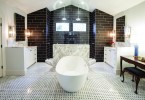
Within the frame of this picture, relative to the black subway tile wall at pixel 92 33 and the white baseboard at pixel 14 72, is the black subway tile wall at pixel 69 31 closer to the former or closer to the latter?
the black subway tile wall at pixel 92 33

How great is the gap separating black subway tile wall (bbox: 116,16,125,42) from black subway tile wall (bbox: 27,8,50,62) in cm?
334

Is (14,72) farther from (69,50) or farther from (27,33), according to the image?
(27,33)

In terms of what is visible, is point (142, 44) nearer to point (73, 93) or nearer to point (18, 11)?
point (73, 93)

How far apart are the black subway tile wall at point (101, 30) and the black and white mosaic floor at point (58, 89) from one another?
8.87 feet

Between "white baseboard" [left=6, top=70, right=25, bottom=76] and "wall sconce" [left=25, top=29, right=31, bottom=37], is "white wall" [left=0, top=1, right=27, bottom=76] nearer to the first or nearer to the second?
"white baseboard" [left=6, top=70, right=25, bottom=76]

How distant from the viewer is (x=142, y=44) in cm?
433

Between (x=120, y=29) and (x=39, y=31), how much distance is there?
3764mm

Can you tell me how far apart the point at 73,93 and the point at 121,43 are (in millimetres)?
3780

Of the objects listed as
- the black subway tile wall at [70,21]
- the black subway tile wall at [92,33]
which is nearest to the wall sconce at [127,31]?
the black subway tile wall at [92,33]

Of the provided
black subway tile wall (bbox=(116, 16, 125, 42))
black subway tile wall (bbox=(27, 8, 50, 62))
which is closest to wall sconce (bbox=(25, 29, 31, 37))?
black subway tile wall (bbox=(27, 8, 50, 62))

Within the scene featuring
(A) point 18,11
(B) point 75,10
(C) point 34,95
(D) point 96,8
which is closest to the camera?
(C) point 34,95

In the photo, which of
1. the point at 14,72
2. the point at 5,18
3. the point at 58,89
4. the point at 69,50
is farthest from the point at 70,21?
the point at 58,89

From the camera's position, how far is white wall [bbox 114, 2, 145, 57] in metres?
4.32

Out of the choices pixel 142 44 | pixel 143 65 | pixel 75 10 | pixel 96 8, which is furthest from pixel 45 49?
pixel 143 65
